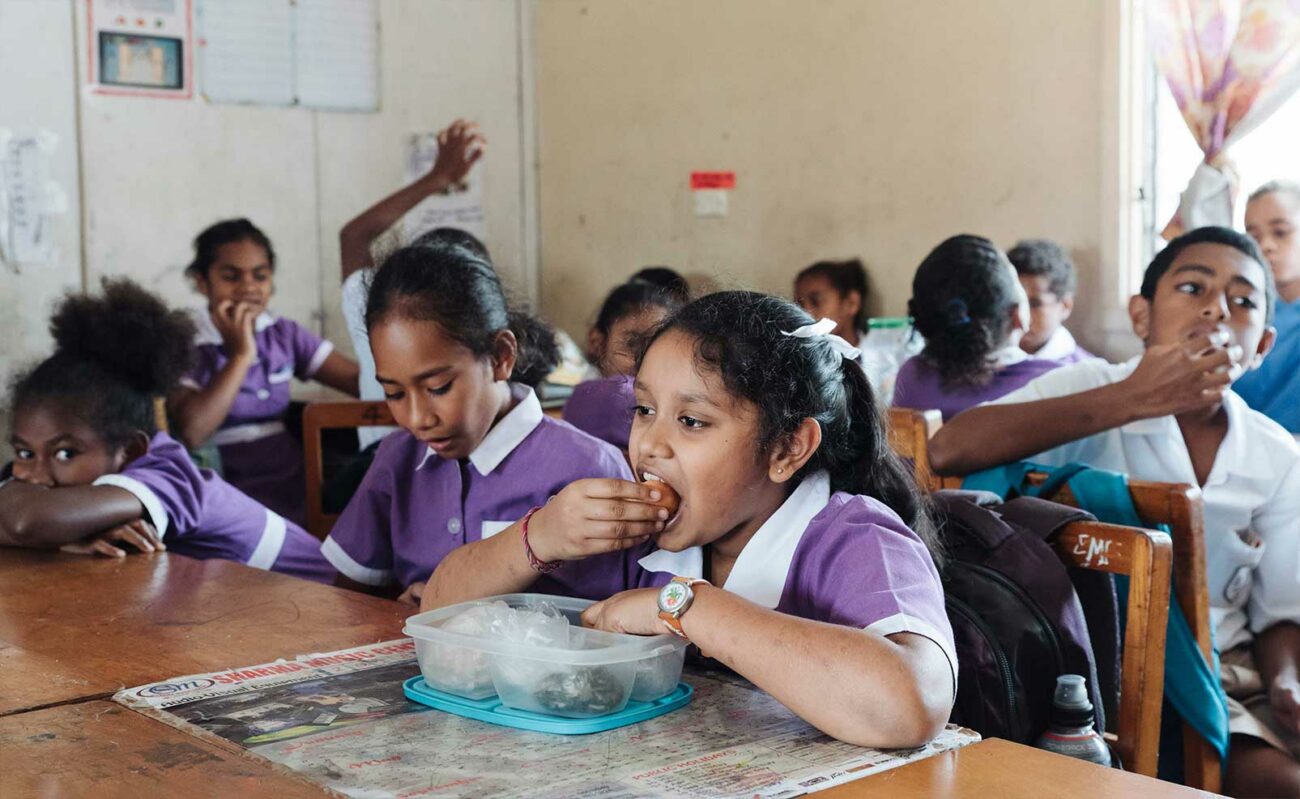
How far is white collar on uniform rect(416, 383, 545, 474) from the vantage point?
1.82 meters

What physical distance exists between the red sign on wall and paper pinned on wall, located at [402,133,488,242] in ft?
3.05

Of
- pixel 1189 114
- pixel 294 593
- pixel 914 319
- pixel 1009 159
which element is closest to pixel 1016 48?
pixel 1009 159

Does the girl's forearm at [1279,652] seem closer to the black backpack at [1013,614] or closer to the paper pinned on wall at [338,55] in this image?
the black backpack at [1013,614]

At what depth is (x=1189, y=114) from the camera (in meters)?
3.68

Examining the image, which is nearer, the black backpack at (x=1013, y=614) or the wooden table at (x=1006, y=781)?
the wooden table at (x=1006, y=781)

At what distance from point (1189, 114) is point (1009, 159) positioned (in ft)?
1.82

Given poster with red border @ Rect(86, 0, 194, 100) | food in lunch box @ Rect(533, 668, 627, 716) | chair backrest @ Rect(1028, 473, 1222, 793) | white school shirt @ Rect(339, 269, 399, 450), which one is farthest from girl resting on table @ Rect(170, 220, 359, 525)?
food in lunch box @ Rect(533, 668, 627, 716)

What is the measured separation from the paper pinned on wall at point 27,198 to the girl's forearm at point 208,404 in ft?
3.60

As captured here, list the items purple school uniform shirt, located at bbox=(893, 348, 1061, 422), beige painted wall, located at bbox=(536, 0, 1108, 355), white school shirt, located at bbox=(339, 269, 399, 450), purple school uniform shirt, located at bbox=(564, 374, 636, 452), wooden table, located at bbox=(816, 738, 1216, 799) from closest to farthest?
wooden table, located at bbox=(816, 738, 1216, 799)
purple school uniform shirt, located at bbox=(564, 374, 636, 452)
purple school uniform shirt, located at bbox=(893, 348, 1061, 422)
white school shirt, located at bbox=(339, 269, 399, 450)
beige painted wall, located at bbox=(536, 0, 1108, 355)

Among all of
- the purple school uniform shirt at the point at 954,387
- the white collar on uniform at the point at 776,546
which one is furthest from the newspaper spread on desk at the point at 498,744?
the purple school uniform shirt at the point at 954,387

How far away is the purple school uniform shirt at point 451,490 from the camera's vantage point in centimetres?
181

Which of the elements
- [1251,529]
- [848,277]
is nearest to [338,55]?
[848,277]

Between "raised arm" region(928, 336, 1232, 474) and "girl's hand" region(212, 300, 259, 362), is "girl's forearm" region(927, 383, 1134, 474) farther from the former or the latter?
"girl's hand" region(212, 300, 259, 362)

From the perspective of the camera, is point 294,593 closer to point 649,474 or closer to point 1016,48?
point 649,474
